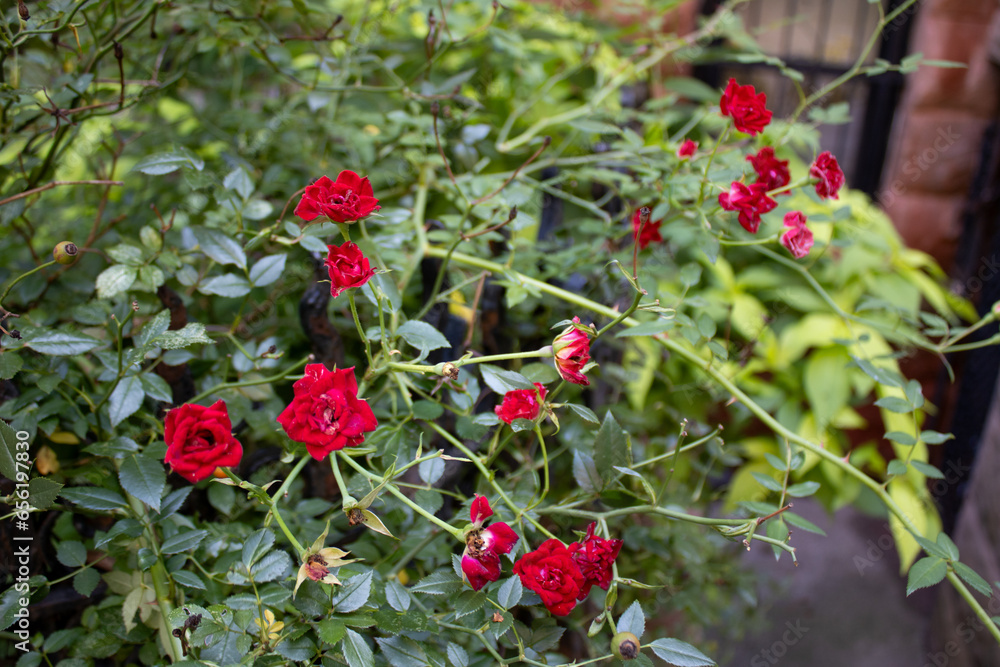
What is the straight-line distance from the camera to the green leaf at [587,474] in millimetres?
638

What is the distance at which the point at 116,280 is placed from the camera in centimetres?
67

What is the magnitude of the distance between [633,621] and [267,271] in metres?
0.49

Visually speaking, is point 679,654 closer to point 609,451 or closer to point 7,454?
point 609,451

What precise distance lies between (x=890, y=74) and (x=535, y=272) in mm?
1918

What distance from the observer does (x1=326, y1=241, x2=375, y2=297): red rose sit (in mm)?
505

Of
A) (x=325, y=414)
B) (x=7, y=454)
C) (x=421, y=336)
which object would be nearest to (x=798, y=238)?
(x=421, y=336)

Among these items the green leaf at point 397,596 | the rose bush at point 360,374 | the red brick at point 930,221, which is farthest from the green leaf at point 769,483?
the red brick at point 930,221

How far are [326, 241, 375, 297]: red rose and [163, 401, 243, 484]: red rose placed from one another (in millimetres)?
125

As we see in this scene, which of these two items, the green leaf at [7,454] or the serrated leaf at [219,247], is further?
the serrated leaf at [219,247]

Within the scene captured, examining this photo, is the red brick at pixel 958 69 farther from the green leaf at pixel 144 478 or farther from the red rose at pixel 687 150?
the green leaf at pixel 144 478

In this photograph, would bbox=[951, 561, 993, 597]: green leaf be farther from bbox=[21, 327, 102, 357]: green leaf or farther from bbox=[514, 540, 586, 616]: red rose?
bbox=[21, 327, 102, 357]: green leaf

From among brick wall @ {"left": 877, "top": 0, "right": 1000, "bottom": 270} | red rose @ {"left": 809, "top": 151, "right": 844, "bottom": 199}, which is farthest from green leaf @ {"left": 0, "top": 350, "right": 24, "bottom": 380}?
brick wall @ {"left": 877, "top": 0, "right": 1000, "bottom": 270}

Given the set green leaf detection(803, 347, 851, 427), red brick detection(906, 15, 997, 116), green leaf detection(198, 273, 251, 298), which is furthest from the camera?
red brick detection(906, 15, 997, 116)

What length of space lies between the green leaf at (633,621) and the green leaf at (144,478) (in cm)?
41
